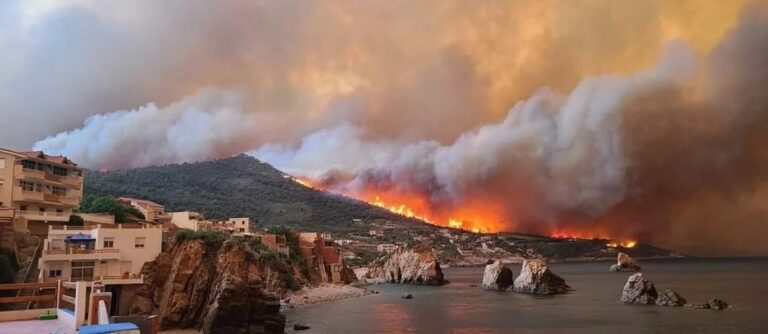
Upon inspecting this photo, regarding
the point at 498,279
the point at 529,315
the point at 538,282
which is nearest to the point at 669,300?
the point at 529,315

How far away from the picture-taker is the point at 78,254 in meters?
50.2

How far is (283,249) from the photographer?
101m

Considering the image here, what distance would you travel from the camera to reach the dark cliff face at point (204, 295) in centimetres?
5016

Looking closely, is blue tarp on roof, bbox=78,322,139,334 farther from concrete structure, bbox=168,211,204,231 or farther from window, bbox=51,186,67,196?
concrete structure, bbox=168,211,204,231

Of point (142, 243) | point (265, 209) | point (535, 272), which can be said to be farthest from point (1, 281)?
point (265, 209)

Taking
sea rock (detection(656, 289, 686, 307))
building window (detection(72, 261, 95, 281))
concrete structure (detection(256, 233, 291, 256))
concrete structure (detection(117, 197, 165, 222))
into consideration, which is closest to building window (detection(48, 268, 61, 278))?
building window (detection(72, 261, 95, 281))

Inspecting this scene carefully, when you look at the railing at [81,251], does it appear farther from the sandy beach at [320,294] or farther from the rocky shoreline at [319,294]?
the sandy beach at [320,294]

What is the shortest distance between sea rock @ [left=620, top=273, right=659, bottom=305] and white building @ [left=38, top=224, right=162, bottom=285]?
58521mm

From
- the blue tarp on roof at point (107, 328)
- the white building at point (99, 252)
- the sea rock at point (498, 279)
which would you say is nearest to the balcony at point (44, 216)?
the white building at point (99, 252)

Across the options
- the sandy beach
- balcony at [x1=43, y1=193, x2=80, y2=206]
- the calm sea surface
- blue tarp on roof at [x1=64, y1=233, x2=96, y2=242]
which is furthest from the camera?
the sandy beach

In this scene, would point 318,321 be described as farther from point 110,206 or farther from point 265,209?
point 265,209

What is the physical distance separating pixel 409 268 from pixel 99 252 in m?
99.9

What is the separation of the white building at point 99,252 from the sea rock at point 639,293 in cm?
5852

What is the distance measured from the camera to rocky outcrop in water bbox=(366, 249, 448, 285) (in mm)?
139250
